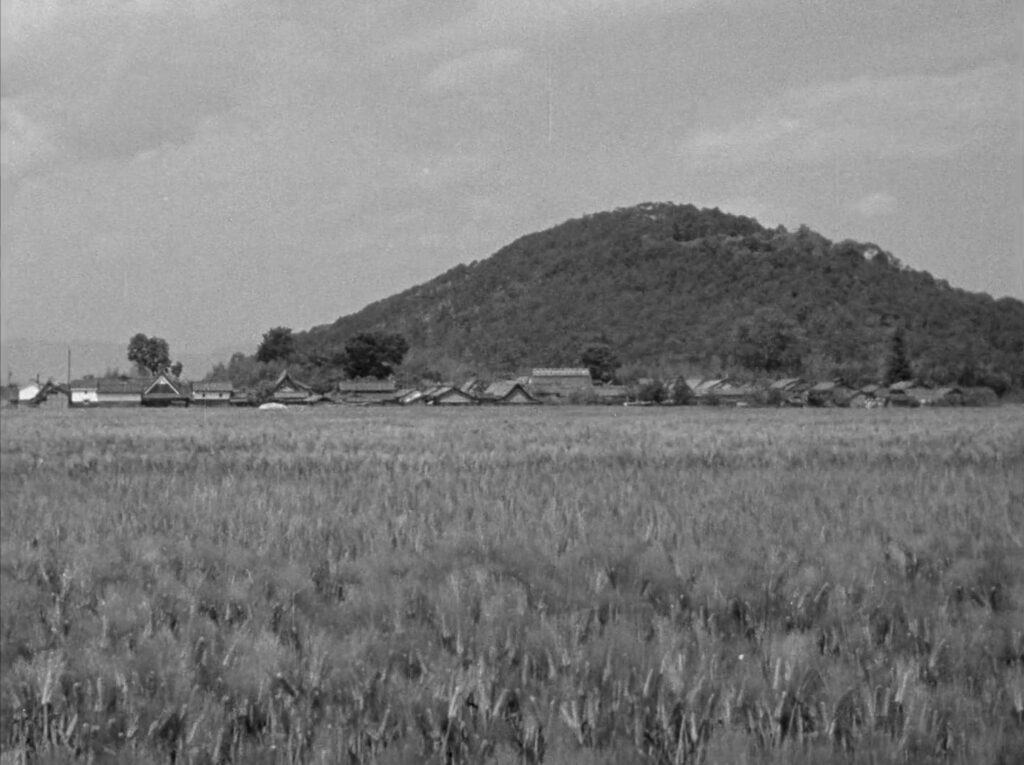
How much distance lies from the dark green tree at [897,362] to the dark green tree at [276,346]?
24012 mm

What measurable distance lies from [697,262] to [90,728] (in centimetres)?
6229

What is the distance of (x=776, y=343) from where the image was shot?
1783 inches

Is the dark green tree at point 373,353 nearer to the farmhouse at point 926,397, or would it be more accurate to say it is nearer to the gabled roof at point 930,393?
the farmhouse at point 926,397

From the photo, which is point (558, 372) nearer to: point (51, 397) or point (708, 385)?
point (708, 385)

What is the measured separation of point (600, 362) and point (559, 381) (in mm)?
2370

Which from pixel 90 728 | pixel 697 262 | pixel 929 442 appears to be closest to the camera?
pixel 90 728

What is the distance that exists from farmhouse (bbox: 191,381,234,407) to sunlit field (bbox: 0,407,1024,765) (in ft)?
→ 118

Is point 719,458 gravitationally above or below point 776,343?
below

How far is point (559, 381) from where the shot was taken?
43562 mm

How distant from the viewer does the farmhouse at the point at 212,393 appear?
41500 millimetres

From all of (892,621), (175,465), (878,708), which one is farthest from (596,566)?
(175,465)

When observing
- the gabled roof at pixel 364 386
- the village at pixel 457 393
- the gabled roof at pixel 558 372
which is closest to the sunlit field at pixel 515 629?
the village at pixel 457 393

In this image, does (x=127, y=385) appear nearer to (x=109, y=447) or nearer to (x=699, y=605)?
(x=109, y=447)

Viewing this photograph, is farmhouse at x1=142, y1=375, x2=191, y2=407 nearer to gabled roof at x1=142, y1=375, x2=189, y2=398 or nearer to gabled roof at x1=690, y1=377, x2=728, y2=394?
gabled roof at x1=142, y1=375, x2=189, y2=398
